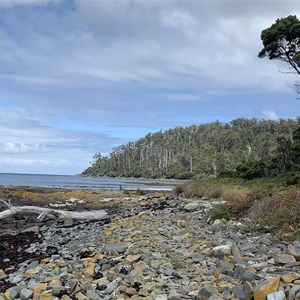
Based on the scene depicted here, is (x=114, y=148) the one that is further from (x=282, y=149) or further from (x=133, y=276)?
(x=133, y=276)

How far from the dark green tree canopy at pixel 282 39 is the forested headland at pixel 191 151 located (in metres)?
62.8

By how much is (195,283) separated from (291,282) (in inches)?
58.1

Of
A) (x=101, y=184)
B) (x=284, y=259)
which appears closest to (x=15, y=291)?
(x=284, y=259)

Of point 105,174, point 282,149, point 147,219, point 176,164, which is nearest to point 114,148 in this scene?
point 105,174

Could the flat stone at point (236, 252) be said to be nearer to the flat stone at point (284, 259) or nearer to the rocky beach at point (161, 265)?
the rocky beach at point (161, 265)

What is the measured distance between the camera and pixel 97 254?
356 inches

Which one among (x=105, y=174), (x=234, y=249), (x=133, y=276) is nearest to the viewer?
(x=133, y=276)

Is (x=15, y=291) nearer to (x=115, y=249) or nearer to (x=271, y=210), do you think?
(x=115, y=249)

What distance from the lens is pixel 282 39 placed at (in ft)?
96.4

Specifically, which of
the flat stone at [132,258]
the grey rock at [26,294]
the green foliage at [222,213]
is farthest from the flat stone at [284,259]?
the green foliage at [222,213]

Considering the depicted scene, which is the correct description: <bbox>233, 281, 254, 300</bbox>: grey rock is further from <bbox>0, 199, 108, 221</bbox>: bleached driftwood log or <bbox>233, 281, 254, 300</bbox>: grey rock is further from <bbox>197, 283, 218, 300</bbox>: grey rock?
<bbox>0, 199, 108, 221</bbox>: bleached driftwood log

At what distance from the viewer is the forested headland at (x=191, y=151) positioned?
10825 cm

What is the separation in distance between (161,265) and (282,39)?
2582 centimetres

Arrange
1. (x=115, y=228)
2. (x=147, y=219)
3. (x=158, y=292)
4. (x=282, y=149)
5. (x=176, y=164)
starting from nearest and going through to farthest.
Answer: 1. (x=158, y=292)
2. (x=115, y=228)
3. (x=147, y=219)
4. (x=282, y=149)
5. (x=176, y=164)
